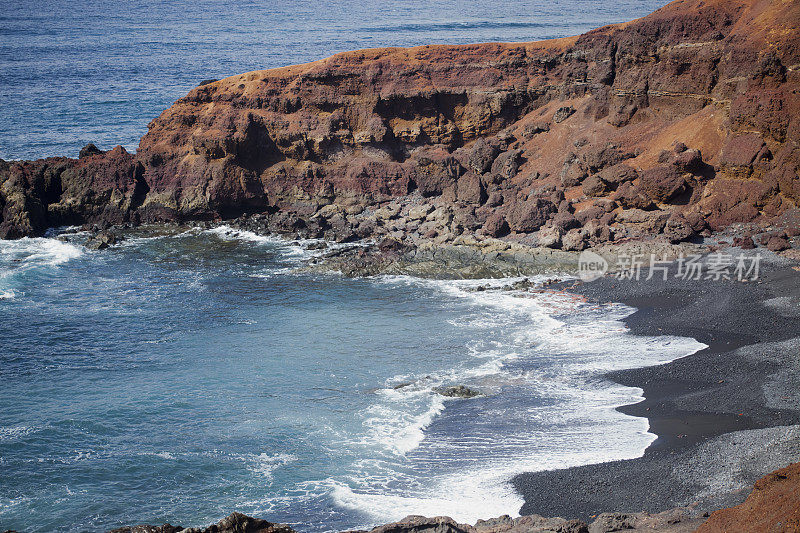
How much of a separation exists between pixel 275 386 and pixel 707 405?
521 inches

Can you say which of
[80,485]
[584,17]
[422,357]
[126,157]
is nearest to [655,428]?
[422,357]

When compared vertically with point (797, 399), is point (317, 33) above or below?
above

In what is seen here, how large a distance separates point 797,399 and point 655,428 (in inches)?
154

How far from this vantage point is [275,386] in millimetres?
22453

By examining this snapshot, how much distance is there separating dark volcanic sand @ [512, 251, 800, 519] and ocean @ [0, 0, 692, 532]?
73 cm

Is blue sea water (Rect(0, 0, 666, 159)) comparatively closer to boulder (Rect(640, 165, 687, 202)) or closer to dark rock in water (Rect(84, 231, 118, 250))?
dark rock in water (Rect(84, 231, 118, 250))

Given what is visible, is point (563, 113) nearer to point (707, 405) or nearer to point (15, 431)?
point (707, 405)

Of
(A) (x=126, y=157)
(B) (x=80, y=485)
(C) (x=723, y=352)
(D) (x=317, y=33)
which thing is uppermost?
(D) (x=317, y=33)

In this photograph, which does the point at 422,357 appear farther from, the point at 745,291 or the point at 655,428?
the point at 745,291

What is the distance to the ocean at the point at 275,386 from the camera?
16406 mm

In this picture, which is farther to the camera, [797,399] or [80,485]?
[797,399]

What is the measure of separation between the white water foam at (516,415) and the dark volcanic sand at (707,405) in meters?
0.62

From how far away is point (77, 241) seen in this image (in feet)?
128

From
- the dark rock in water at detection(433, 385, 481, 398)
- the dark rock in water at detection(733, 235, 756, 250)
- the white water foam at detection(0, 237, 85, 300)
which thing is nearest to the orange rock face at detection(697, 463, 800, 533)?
the dark rock in water at detection(433, 385, 481, 398)
